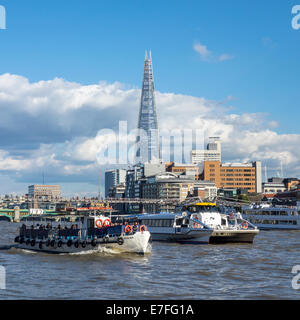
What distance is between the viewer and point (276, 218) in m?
105

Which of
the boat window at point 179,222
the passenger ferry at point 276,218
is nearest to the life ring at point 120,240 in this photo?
the boat window at point 179,222

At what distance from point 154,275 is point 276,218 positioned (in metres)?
74.3

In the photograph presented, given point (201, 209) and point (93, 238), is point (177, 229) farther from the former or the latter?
point (93, 238)

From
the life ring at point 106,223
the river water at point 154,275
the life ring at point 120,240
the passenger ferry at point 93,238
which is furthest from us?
the life ring at point 106,223

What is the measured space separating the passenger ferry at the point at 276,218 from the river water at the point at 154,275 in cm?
5092

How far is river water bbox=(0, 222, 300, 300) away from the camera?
2864 centimetres

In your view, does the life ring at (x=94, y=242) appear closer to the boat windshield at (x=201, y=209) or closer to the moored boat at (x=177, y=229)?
the moored boat at (x=177, y=229)

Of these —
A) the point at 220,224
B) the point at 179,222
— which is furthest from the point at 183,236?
the point at 220,224

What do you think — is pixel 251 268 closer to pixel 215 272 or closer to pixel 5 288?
pixel 215 272

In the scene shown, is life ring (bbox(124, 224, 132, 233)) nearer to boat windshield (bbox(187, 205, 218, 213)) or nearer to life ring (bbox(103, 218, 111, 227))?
life ring (bbox(103, 218, 111, 227))

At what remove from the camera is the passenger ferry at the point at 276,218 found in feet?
336

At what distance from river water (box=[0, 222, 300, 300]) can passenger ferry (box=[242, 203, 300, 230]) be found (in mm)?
50922

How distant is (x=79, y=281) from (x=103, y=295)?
5.15 m

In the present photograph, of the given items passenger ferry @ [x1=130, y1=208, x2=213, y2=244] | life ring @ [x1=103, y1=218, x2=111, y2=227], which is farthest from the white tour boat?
life ring @ [x1=103, y1=218, x2=111, y2=227]
